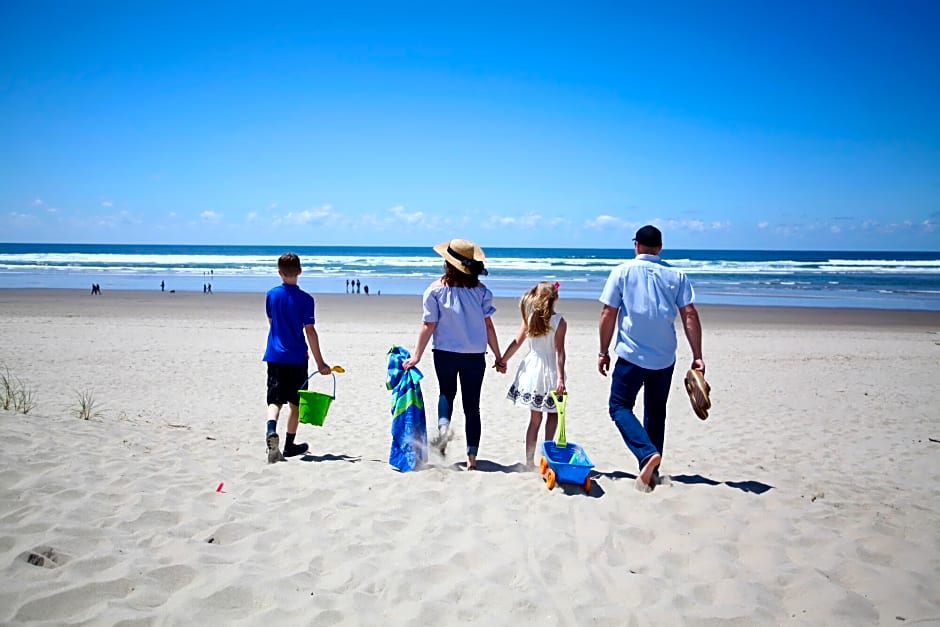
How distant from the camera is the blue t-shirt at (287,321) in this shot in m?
5.11

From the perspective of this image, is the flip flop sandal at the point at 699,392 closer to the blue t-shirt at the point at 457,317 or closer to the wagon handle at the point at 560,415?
the wagon handle at the point at 560,415

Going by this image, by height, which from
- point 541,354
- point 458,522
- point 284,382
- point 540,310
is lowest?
point 458,522

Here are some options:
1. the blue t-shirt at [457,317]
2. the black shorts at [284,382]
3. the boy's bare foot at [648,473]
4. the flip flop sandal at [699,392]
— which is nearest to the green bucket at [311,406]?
the black shorts at [284,382]

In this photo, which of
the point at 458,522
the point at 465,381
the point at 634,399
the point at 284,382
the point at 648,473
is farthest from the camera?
the point at 284,382

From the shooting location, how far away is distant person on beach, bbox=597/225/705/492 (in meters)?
4.38

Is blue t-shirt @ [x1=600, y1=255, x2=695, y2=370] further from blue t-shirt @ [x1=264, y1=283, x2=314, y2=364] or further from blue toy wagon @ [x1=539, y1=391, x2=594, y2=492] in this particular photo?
blue t-shirt @ [x1=264, y1=283, x2=314, y2=364]

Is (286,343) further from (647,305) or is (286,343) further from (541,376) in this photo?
(647,305)

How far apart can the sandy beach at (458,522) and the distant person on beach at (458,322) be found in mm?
773

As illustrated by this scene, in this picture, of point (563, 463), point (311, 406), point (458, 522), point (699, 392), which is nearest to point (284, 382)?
point (311, 406)

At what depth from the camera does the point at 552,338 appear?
4.85m

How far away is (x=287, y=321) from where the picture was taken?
511 centimetres

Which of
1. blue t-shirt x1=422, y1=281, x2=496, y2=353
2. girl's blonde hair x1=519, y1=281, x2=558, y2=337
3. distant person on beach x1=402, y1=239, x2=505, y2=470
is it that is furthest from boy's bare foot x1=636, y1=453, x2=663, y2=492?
blue t-shirt x1=422, y1=281, x2=496, y2=353

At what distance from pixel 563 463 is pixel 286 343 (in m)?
2.60

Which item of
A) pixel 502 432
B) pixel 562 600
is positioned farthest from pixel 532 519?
pixel 502 432
